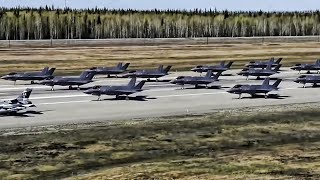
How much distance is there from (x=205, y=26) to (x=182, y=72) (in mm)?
80878

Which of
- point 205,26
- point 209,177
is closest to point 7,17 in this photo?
point 205,26

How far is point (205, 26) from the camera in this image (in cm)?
17425

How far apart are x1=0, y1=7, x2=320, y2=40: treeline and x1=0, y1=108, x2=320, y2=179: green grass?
341 feet

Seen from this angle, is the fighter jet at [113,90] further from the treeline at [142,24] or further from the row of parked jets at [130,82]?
the treeline at [142,24]

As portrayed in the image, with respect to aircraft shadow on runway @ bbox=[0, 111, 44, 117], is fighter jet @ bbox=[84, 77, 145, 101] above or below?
above

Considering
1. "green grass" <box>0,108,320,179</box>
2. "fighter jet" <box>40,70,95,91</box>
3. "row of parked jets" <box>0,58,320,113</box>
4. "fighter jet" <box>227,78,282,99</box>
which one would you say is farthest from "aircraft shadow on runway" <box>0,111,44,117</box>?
"fighter jet" <box>227,78,282,99</box>

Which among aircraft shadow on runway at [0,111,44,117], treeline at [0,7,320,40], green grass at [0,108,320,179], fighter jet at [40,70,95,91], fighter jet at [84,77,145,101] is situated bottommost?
green grass at [0,108,320,179]

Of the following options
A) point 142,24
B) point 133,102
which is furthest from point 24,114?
point 142,24

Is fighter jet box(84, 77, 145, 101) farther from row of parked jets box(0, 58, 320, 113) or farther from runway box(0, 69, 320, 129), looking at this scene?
runway box(0, 69, 320, 129)

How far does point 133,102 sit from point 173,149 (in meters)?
21.9

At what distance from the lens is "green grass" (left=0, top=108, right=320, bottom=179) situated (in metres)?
33.0

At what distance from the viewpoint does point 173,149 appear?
39.5 metres

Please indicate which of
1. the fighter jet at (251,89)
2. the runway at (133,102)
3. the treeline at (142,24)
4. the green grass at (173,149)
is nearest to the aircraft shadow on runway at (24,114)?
the runway at (133,102)

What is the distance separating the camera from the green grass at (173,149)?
32972 millimetres
